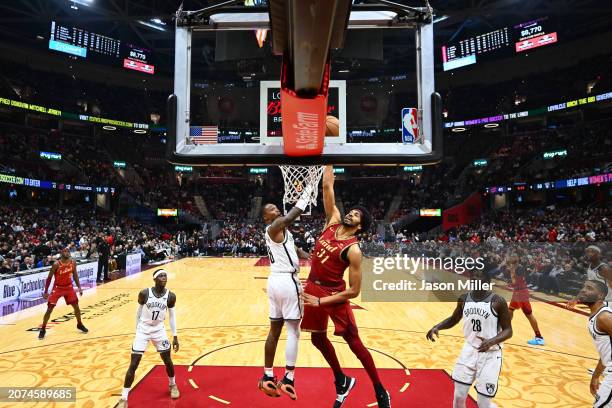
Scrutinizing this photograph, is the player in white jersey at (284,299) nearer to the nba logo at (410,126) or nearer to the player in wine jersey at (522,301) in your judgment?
the nba logo at (410,126)

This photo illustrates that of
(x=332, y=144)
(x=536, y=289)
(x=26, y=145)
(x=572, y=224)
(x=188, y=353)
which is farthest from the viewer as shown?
(x=26, y=145)

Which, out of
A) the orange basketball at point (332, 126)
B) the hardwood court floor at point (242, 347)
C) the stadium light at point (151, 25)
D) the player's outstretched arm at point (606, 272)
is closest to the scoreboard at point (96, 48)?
the stadium light at point (151, 25)

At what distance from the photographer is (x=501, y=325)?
3754 mm

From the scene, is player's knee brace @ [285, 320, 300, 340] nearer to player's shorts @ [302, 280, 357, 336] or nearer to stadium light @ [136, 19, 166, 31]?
player's shorts @ [302, 280, 357, 336]

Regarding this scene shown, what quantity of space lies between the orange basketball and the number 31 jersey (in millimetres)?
2150

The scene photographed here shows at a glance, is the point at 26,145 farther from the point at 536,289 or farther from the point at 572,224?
the point at 572,224

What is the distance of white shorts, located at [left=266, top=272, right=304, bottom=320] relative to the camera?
436cm

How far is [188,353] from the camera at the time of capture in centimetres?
675

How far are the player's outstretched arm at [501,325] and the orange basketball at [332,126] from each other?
2.23 metres

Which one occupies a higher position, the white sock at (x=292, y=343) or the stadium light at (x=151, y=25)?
the stadium light at (x=151, y=25)

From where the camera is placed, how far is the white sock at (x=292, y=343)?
14.2 feet

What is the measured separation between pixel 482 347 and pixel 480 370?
22 centimetres

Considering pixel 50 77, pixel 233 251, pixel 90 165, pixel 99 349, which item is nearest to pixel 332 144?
pixel 99 349

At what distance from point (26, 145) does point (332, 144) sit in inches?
1276
